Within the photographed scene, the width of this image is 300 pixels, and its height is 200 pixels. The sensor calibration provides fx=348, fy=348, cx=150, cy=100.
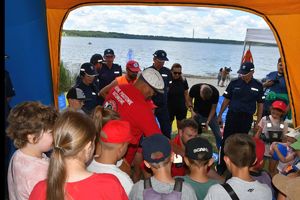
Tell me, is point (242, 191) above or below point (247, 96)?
above

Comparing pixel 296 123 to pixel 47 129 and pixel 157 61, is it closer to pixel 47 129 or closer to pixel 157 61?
pixel 157 61

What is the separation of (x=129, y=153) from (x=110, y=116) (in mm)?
860

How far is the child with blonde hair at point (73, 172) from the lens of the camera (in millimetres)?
1537

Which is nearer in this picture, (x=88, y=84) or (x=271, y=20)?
(x=271, y=20)

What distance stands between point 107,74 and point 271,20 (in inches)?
118

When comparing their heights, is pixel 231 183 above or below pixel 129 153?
above

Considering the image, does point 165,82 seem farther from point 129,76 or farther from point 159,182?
point 159,182

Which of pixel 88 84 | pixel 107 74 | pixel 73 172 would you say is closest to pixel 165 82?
pixel 107 74

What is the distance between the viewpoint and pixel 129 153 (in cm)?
325

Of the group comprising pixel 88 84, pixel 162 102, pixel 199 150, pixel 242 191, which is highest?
pixel 199 150

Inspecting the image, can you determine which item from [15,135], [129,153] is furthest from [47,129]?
[129,153]

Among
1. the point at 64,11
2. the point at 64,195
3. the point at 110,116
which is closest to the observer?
the point at 64,195

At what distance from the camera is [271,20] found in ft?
13.7

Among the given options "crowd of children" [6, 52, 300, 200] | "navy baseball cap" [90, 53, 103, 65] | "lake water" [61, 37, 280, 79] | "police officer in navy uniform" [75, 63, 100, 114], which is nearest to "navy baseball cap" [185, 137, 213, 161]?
"crowd of children" [6, 52, 300, 200]
